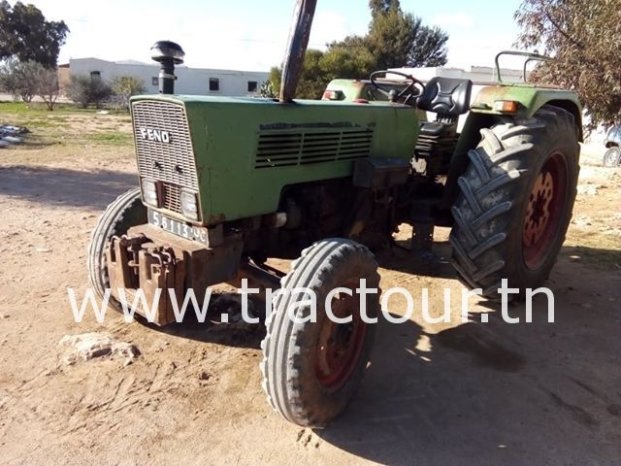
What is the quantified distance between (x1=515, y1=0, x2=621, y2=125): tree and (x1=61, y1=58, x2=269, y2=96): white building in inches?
1271

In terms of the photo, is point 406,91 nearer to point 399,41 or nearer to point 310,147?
point 310,147

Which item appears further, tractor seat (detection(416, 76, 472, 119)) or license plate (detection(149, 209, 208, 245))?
tractor seat (detection(416, 76, 472, 119))

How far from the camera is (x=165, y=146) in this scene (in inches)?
121

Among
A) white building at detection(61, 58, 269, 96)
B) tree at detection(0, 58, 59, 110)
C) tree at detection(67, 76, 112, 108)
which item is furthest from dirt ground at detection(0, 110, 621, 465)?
white building at detection(61, 58, 269, 96)

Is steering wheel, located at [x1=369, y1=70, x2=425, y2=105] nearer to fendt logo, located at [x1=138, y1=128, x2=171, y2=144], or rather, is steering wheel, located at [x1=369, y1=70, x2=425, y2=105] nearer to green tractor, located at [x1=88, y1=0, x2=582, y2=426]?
green tractor, located at [x1=88, y1=0, x2=582, y2=426]

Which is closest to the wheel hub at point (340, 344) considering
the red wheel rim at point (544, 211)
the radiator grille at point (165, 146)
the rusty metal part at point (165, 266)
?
the rusty metal part at point (165, 266)

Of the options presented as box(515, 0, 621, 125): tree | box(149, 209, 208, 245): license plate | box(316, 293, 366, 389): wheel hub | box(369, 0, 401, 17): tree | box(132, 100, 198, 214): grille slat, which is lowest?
box(316, 293, 366, 389): wheel hub

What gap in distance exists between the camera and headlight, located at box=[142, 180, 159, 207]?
10.8 feet

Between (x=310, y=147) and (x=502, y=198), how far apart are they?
136 cm

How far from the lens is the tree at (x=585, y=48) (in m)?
8.65

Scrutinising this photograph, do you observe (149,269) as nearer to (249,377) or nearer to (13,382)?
(249,377)

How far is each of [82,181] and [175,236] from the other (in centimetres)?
686

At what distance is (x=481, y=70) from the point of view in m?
28.1

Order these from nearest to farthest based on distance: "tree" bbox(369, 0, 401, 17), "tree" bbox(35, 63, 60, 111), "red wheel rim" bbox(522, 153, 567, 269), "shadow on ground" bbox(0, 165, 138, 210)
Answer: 1. "red wheel rim" bbox(522, 153, 567, 269)
2. "shadow on ground" bbox(0, 165, 138, 210)
3. "tree" bbox(35, 63, 60, 111)
4. "tree" bbox(369, 0, 401, 17)
